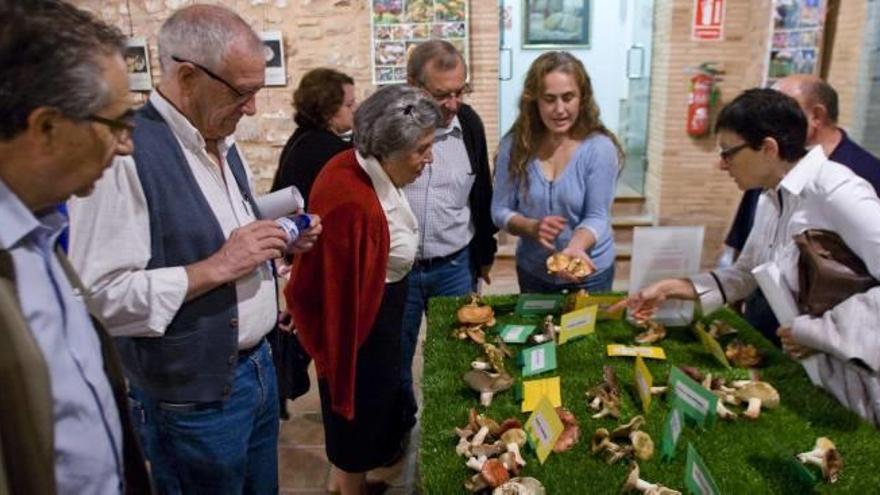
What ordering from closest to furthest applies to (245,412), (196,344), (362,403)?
(196,344)
(245,412)
(362,403)

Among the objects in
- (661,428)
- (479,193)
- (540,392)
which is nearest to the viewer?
(661,428)

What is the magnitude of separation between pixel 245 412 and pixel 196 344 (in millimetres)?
251

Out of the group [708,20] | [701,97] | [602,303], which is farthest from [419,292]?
[708,20]

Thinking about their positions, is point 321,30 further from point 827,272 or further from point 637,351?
point 827,272

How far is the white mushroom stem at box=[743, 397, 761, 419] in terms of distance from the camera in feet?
4.74

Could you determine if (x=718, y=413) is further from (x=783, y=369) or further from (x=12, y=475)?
(x=12, y=475)

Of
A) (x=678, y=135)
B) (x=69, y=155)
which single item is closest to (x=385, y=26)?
(x=678, y=135)

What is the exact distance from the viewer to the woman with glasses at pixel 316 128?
2.73 metres

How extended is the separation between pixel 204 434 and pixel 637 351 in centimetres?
114

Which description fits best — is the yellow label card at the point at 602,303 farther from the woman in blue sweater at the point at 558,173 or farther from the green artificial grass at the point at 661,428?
the woman in blue sweater at the point at 558,173

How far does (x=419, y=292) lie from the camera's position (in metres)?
2.48

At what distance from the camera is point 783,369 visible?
5.45 feet

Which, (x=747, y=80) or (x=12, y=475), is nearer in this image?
(x=12, y=475)

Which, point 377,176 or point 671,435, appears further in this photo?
point 377,176
